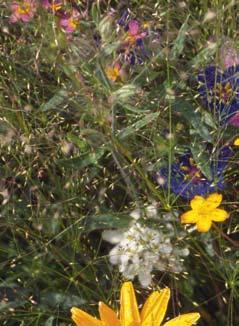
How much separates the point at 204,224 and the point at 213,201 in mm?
43

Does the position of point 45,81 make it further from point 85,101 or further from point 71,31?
point 85,101

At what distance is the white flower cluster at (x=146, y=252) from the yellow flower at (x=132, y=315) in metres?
0.11

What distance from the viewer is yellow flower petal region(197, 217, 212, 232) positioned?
928 millimetres

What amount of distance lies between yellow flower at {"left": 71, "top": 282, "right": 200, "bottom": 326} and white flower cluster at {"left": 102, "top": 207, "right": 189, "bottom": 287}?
11cm

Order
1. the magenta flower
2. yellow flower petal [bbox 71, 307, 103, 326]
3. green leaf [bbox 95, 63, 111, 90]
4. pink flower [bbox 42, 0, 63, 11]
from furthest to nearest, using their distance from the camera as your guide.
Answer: pink flower [bbox 42, 0, 63, 11] < the magenta flower < green leaf [bbox 95, 63, 111, 90] < yellow flower petal [bbox 71, 307, 103, 326]

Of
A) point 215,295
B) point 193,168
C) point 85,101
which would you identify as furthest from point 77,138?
point 215,295

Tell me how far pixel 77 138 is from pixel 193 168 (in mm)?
184

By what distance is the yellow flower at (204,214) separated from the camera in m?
0.93

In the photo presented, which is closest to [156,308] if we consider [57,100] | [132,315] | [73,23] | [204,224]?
[132,315]

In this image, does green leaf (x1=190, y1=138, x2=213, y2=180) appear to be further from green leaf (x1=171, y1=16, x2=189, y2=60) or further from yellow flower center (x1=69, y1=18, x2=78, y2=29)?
yellow flower center (x1=69, y1=18, x2=78, y2=29)

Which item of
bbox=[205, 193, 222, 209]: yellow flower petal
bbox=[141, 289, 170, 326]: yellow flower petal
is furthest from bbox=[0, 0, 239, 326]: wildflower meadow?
bbox=[141, 289, 170, 326]: yellow flower petal

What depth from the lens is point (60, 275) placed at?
1.06 metres

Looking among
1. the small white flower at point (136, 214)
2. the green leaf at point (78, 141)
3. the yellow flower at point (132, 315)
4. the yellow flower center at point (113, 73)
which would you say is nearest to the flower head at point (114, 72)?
the yellow flower center at point (113, 73)

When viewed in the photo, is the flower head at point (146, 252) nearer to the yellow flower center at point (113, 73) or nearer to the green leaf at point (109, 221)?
the green leaf at point (109, 221)
